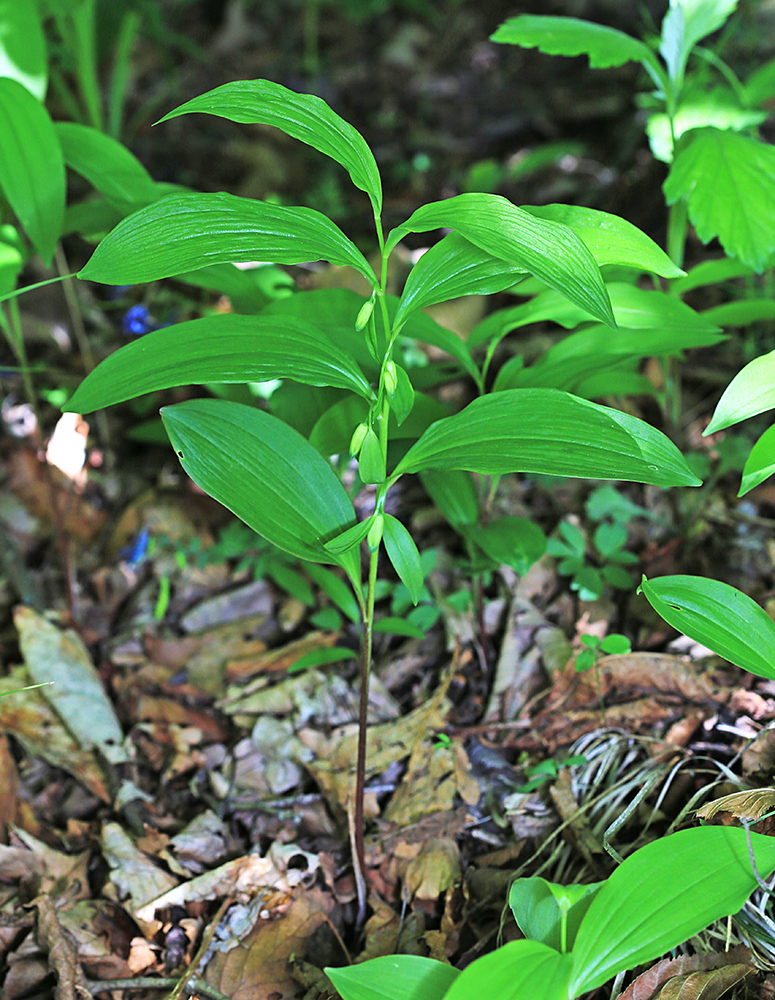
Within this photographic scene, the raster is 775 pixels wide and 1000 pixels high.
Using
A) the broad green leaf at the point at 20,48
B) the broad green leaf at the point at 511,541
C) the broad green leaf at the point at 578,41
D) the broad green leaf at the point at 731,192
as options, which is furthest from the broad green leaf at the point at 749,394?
the broad green leaf at the point at 20,48

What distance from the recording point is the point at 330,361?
1062mm

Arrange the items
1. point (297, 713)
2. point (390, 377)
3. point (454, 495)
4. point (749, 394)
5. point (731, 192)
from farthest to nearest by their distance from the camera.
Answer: point (297, 713) → point (454, 495) → point (731, 192) → point (749, 394) → point (390, 377)

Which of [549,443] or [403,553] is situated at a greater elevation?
[549,443]

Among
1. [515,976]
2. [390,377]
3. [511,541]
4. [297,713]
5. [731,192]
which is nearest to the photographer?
[515,976]

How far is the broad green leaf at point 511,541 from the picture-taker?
1.45m

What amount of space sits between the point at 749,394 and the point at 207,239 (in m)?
0.82

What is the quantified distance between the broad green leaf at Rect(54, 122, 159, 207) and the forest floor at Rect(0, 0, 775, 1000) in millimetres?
524

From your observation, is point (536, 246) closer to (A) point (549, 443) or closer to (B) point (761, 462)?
(A) point (549, 443)

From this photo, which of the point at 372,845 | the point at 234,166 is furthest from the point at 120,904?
the point at 234,166

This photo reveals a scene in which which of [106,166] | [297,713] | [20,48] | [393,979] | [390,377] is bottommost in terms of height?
[297,713]

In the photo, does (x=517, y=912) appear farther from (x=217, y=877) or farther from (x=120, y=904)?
(x=120, y=904)

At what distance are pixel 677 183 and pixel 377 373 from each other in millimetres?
693

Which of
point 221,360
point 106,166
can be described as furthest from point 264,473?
point 106,166

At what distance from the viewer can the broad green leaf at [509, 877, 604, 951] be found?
985 millimetres
